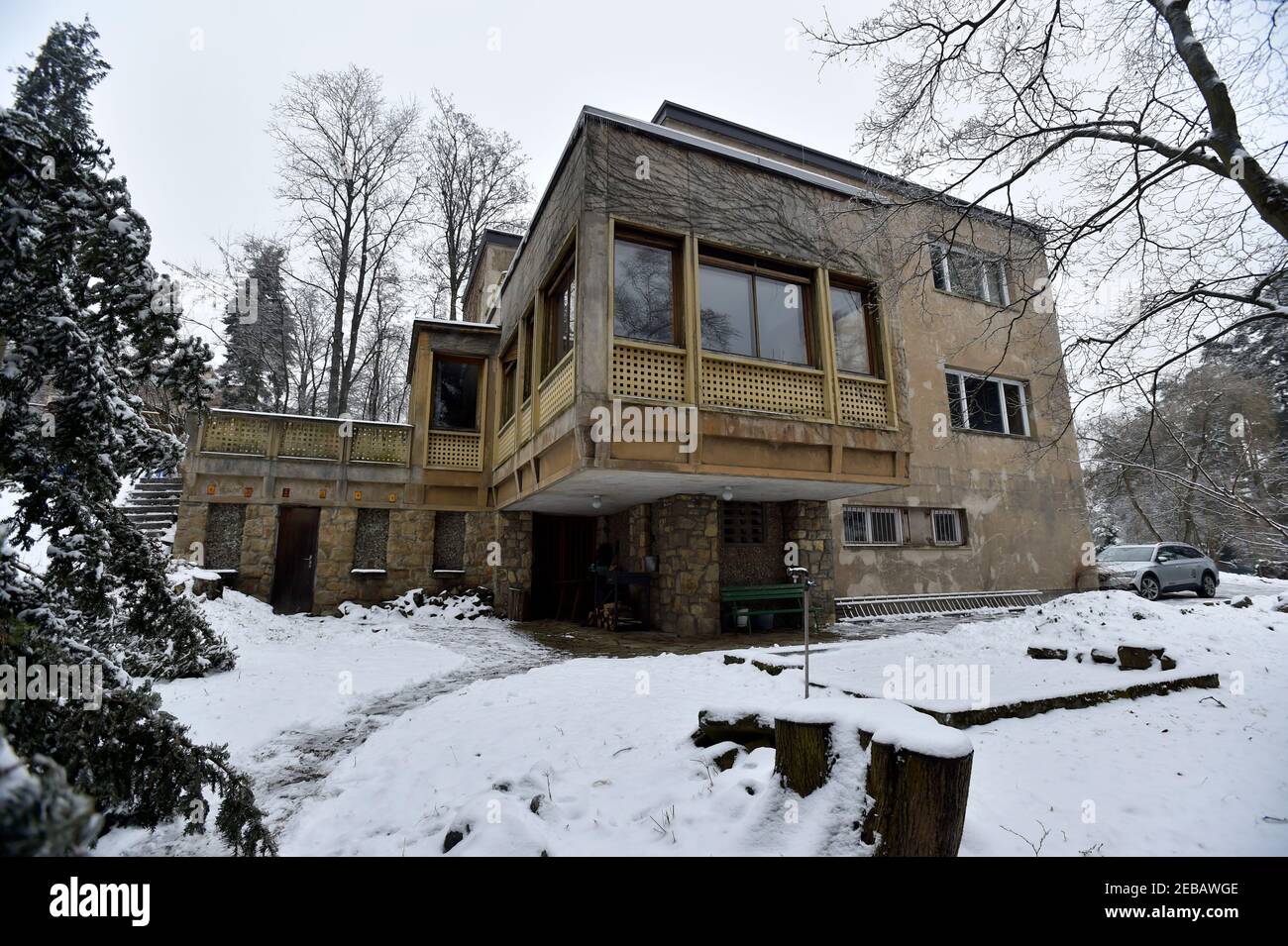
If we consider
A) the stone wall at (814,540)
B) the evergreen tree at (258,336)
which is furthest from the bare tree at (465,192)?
the stone wall at (814,540)

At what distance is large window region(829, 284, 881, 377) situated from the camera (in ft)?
34.2

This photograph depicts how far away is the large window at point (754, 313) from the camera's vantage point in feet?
30.3

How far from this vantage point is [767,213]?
971 centimetres

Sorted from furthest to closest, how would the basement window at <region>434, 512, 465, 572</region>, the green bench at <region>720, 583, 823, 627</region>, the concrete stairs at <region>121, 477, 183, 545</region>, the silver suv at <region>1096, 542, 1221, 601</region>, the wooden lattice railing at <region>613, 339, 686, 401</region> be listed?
the silver suv at <region>1096, 542, 1221, 601</region> < the basement window at <region>434, 512, 465, 572</region> < the concrete stairs at <region>121, 477, 183, 545</region> < the green bench at <region>720, 583, 823, 627</region> < the wooden lattice railing at <region>613, 339, 686, 401</region>

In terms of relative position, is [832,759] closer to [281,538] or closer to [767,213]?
[767,213]

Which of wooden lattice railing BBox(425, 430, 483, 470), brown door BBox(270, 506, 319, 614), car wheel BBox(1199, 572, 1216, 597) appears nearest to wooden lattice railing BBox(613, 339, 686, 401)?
wooden lattice railing BBox(425, 430, 483, 470)

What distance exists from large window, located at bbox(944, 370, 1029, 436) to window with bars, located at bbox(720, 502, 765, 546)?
728 cm

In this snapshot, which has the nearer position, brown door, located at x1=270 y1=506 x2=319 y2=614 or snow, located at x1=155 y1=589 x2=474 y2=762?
snow, located at x1=155 y1=589 x2=474 y2=762

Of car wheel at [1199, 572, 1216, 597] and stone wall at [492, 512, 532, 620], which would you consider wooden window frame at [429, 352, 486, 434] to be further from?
car wheel at [1199, 572, 1216, 597]

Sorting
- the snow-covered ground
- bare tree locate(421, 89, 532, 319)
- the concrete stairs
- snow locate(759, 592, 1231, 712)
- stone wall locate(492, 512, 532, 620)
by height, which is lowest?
the snow-covered ground

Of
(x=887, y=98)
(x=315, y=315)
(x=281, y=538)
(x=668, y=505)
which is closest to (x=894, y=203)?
(x=887, y=98)

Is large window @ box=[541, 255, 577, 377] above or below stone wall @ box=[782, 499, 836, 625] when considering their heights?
above

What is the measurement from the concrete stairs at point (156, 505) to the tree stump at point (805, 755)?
50.1 ft
